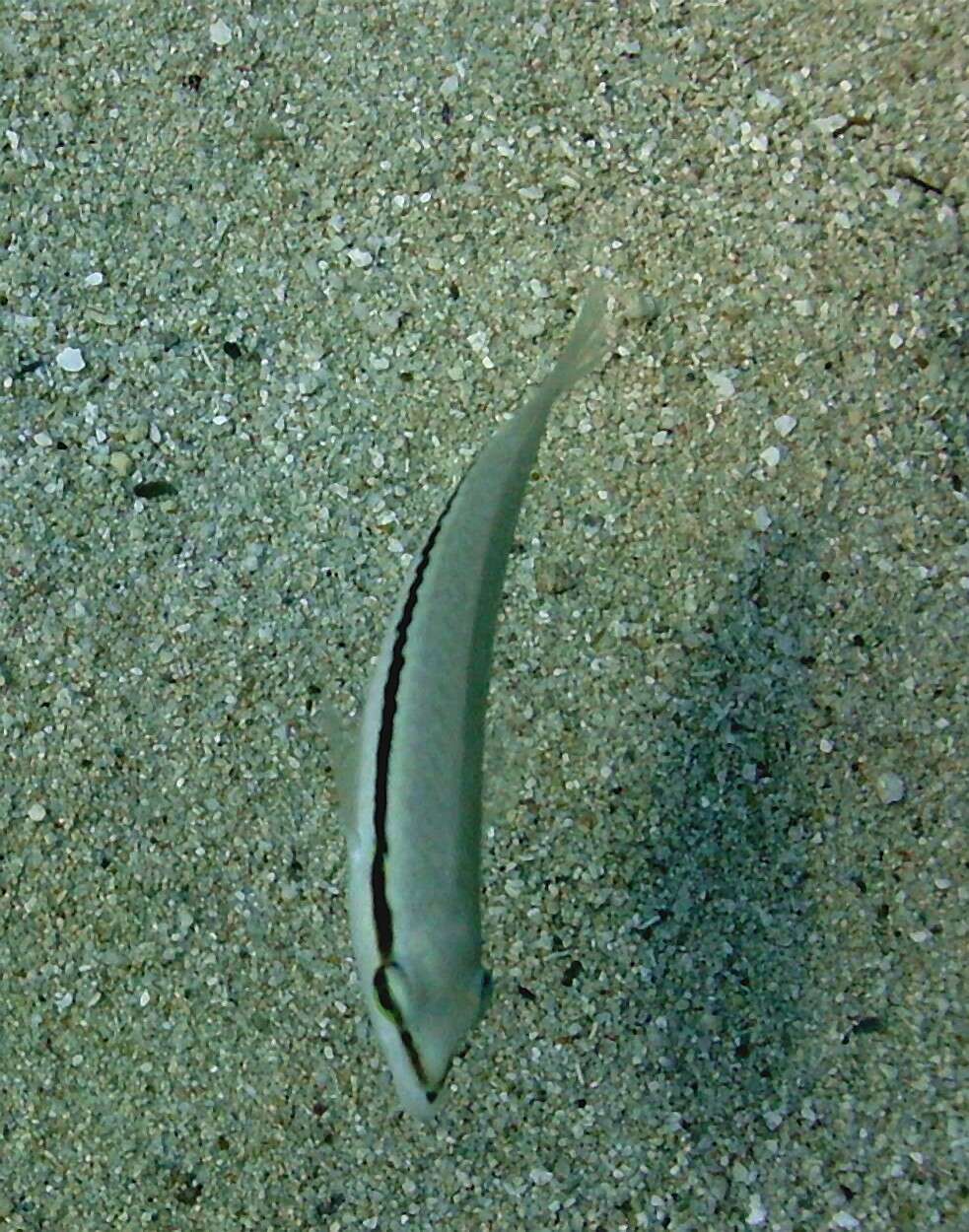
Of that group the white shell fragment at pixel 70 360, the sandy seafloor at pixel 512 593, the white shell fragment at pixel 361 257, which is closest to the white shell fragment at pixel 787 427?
the sandy seafloor at pixel 512 593

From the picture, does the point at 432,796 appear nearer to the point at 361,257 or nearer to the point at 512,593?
the point at 512,593

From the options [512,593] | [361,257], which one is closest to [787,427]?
[512,593]

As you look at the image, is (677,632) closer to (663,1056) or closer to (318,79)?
(663,1056)

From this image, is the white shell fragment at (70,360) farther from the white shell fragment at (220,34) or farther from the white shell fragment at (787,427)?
the white shell fragment at (787,427)

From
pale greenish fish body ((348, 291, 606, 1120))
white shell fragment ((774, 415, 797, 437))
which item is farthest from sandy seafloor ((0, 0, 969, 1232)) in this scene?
pale greenish fish body ((348, 291, 606, 1120))

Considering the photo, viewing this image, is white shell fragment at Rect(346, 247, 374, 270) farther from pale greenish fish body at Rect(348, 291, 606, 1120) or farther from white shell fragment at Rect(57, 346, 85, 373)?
pale greenish fish body at Rect(348, 291, 606, 1120)

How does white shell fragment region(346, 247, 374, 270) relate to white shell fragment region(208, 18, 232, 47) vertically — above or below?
below

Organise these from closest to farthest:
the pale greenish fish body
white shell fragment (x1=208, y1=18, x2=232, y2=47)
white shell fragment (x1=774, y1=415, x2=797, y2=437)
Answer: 1. the pale greenish fish body
2. white shell fragment (x1=774, y1=415, x2=797, y2=437)
3. white shell fragment (x1=208, y1=18, x2=232, y2=47)
